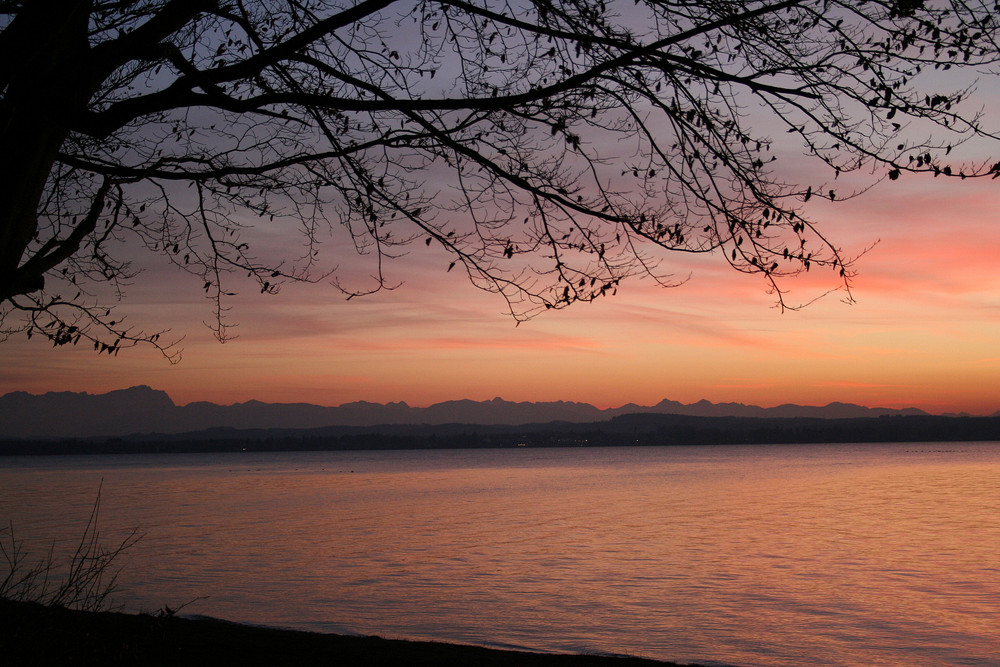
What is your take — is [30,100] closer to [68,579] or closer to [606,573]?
[68,579]

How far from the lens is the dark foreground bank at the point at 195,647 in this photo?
6234 millimetres

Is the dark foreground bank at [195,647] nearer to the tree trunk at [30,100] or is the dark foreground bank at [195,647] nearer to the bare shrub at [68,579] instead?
the bare shrub at [68,579]

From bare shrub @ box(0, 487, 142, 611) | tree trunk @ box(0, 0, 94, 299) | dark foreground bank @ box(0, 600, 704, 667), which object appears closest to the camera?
tree trunk @ box(0, 0, 94, 299)

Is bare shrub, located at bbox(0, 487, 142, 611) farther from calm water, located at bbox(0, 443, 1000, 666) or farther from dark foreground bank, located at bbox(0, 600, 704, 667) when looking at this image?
calm water, located at bbox(0, 443, 1000, 666)

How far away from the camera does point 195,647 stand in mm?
8031

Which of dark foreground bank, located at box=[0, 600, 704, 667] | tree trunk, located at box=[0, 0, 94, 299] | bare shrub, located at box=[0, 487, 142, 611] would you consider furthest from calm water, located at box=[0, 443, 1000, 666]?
tree trunk, located at box=[0, 0, 94, 299]

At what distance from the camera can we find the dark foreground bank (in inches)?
245

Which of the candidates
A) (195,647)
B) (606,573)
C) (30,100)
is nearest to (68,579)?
(195,647)

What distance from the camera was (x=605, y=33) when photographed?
19.4ft

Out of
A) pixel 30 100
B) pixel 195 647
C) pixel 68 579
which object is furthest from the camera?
pixel 68 579

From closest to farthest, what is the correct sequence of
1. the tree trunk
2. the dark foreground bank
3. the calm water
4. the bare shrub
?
the tree trunk < the dark foreground bank < the bare shrub < the calm water

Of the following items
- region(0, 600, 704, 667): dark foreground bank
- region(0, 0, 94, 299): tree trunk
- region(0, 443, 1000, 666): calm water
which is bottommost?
region(0, 443, 1000, 666): calm water

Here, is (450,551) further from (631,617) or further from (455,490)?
(455,490)

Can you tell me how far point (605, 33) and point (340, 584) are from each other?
54.1 feet
